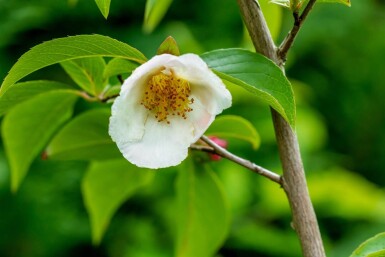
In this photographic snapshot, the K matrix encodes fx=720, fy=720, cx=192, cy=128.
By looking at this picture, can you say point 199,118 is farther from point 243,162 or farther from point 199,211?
point 199,211

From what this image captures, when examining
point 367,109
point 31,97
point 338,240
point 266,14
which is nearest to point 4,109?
point 31,97

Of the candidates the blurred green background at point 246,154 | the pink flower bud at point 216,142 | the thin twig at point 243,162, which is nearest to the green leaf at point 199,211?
the pink flower bud at point 216,142

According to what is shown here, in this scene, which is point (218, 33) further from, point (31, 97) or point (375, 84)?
point (31, 97)

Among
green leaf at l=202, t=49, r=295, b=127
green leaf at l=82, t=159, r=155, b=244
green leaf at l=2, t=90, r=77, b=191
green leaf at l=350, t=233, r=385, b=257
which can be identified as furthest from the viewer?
green leaf at l=82, t=159, r=155, b=244

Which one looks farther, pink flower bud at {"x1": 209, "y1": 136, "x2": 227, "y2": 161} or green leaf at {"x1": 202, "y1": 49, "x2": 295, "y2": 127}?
pink flower bud at {"x1": 209, "y1": 136, "x2": 227, "y2": 161}

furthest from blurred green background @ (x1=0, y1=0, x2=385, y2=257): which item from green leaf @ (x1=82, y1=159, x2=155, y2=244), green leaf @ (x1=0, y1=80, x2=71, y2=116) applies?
green leaf @ (x1=0, y1=80, x2=71, y2=116)

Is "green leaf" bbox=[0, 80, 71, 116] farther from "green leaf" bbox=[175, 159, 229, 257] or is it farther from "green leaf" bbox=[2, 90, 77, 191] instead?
"green leaf" bbox=[175, 159, 229, 257]

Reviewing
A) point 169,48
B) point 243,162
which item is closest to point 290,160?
point 243,162
